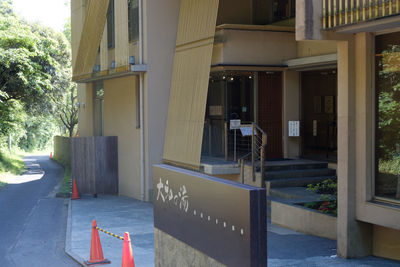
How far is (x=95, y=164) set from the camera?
2084 centimetres

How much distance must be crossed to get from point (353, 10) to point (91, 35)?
15790 millimetres

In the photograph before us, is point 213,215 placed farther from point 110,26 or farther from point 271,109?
point 110,26

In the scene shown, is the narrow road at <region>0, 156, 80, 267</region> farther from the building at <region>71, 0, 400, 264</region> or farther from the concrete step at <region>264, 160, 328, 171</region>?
the concrete step at <region>264, 160, 328, 171</region>

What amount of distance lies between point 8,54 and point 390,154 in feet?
74.8

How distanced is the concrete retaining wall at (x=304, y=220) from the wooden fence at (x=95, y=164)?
9.97m

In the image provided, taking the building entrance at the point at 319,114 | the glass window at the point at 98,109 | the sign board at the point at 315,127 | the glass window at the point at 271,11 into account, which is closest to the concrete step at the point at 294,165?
the building entrance at the point at 319,114

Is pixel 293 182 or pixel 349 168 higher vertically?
pixel 349 168

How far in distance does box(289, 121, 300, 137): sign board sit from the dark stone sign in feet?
28.8

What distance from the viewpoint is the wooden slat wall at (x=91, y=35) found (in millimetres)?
21297

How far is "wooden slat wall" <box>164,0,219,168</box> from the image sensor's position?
15.0 meters

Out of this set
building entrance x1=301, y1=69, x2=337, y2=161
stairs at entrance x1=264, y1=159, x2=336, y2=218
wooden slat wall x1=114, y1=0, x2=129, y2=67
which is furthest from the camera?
wooden slat wall x1=114, y1=0, x2=129, y2=67

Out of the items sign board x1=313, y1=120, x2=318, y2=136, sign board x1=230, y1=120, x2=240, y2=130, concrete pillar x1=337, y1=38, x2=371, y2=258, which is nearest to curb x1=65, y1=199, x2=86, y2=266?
concrete pillar x1=337, y1=38, x2=371, y2=258

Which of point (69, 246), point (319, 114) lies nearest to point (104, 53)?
point (319, 114)

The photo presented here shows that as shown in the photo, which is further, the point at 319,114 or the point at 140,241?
the point at 319,114
